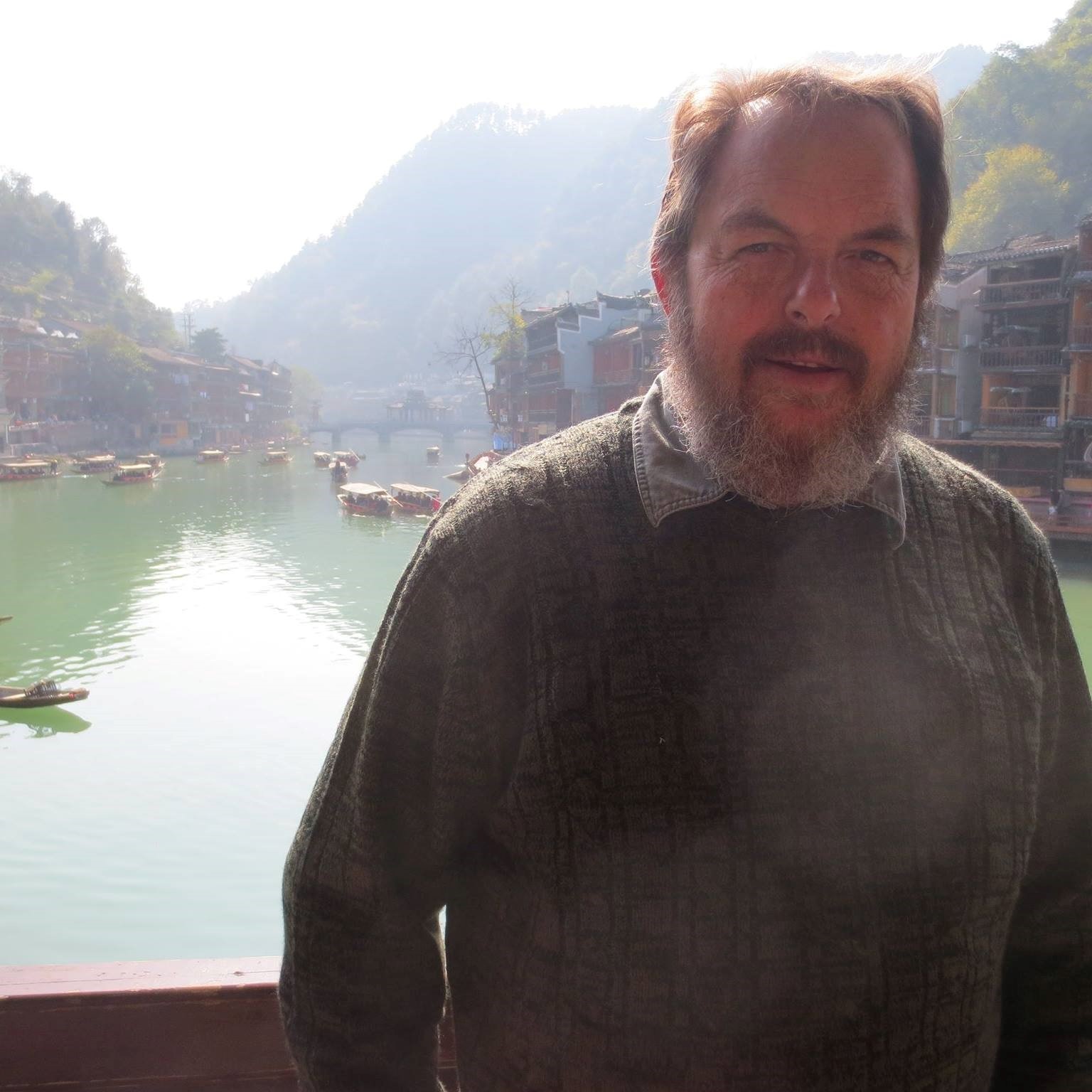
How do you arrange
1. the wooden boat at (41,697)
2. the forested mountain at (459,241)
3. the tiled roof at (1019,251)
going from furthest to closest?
the forested mountain at (459,241) < the tiled roof at (1019,251) < the wooden boat at (41,697)

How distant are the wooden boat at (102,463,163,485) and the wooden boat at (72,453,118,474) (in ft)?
3.88

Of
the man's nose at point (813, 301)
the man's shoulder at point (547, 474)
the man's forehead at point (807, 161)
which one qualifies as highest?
the man's forehead at point (807, 161)

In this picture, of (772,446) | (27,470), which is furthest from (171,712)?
(27,470)

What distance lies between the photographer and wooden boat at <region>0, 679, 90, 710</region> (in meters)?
7.86

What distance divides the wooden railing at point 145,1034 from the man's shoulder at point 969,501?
79 centimetres

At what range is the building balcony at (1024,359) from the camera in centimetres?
1407

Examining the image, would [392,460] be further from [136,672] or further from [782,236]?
[782,236]

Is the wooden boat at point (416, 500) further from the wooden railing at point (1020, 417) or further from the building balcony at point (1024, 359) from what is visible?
the building balcony at point (1024, 359)

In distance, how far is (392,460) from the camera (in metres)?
39.3

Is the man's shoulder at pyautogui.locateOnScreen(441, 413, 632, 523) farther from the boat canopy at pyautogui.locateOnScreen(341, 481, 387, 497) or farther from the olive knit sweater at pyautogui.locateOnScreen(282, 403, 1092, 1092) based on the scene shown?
the boat canopy at pyautogui.locateOnScreen(341, 481, 387, 497)

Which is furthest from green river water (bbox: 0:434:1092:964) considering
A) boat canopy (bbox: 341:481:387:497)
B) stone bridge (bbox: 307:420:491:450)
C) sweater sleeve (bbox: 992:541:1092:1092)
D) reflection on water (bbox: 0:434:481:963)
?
stone bridge (bbox: 307:420:491:450)

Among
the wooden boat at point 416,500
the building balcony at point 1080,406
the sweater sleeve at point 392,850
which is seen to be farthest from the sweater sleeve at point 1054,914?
the wooden boat at point 416,500

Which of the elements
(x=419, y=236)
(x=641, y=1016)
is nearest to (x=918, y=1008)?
(x=641, y=1016)

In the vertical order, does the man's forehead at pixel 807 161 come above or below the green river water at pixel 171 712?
above
